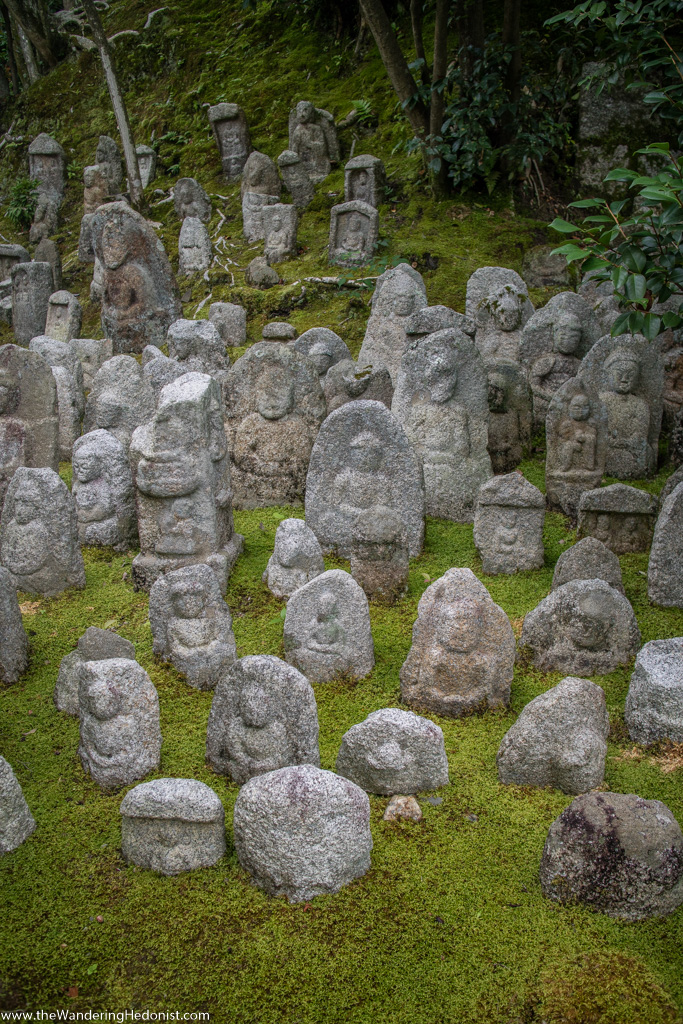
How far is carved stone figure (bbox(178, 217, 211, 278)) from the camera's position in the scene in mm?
15375

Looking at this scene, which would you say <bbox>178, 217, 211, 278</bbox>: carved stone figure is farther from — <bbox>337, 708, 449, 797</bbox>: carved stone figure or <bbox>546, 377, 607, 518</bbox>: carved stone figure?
<bbox>337, 708, 449, 797</bbox>: carved stone figure

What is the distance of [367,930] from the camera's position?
3.54m

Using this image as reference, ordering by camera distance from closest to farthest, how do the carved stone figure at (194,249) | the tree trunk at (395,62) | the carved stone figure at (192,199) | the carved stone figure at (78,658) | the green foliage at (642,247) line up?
1. the green foliage at (642,247)
2. the carved stone figure at (78,658)
3. the tree trunk at (395,62)
4. the carved stone figure at (194,249)
5. the carved stone figure at (192,199)

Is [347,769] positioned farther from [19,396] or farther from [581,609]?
[19,396]

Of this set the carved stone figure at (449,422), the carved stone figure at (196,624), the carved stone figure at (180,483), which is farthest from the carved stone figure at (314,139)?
the carved stone figure at (196,624)

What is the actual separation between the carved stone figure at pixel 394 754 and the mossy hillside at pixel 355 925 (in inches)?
5.0

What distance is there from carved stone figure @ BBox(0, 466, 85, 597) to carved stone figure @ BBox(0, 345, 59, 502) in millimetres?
1681

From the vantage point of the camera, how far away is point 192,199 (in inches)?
664

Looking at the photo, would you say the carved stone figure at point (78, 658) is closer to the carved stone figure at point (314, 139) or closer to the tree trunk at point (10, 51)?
the carved stone figure at point (314, 139)

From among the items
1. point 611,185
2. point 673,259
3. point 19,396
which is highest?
point 611,185

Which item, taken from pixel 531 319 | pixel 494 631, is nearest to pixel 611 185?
pixel 531 319

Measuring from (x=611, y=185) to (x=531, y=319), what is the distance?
216 inches

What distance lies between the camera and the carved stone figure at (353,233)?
13852mm

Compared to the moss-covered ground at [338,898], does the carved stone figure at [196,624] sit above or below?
above
